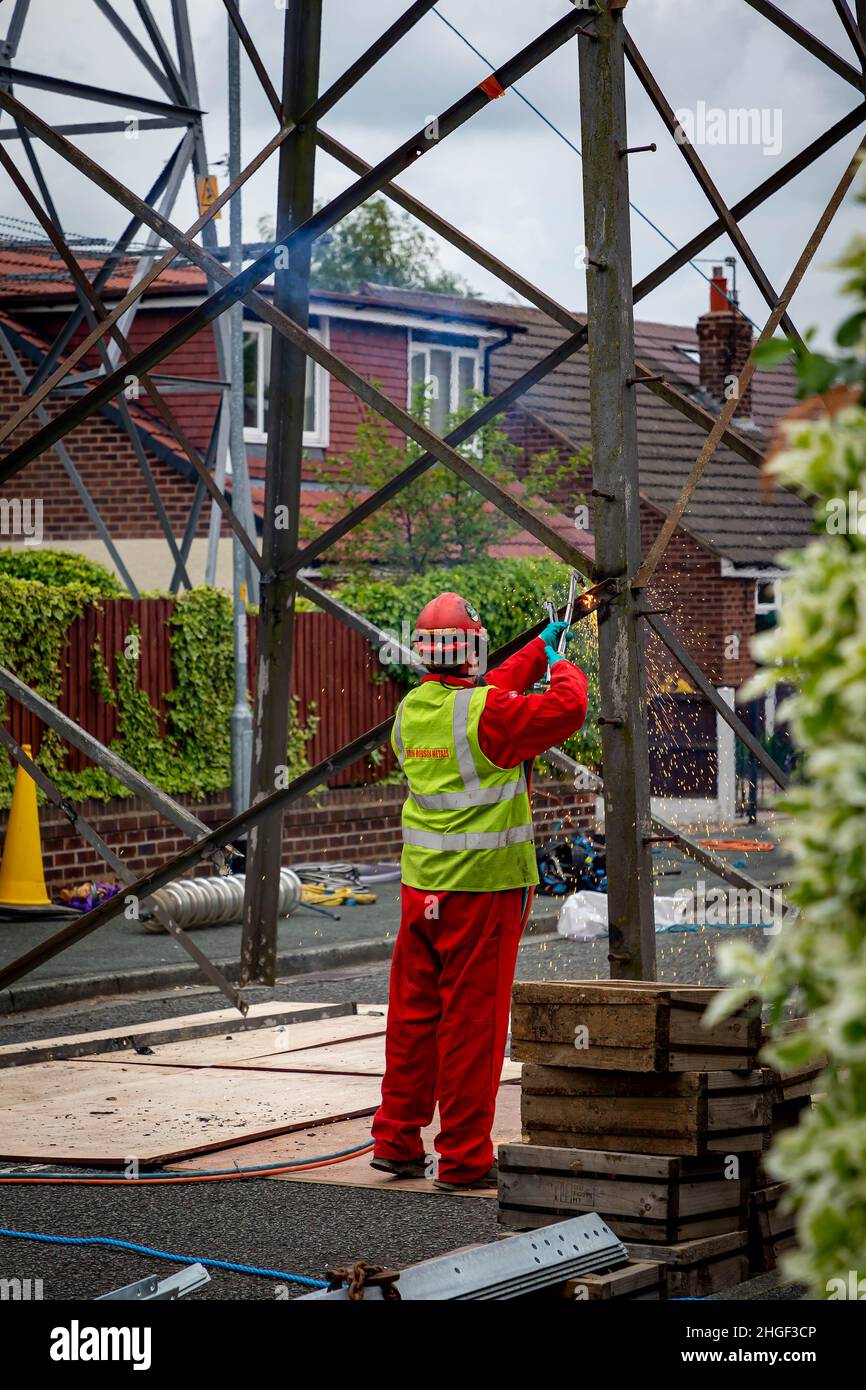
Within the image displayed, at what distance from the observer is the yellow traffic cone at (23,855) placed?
14953 mm

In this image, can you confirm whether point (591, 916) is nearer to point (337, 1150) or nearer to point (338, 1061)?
point (338, 1061)

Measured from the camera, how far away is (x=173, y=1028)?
10000 millimetres

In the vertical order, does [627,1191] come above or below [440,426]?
below

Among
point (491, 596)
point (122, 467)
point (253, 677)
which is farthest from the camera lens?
point (122, 467)

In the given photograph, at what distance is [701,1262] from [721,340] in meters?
29.6

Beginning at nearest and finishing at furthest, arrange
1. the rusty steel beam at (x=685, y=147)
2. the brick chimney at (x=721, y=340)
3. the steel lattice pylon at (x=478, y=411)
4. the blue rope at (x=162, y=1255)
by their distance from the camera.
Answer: the blue rope at (x=162, y=1255) → the steel lattice pylon at (x=478, y=411) → the rusty steel beam at (x=685, y=147) → the brick chimney at (x=721, y=340)

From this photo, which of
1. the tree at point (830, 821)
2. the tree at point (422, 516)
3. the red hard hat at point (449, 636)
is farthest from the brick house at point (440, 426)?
the tree at point (830, 821)

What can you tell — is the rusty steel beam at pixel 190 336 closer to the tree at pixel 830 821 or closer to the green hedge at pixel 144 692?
the tree at pixel 830 821

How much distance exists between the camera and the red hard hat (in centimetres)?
713

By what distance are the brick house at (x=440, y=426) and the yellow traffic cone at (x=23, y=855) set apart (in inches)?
268

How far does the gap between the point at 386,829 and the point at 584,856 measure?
2565 mm

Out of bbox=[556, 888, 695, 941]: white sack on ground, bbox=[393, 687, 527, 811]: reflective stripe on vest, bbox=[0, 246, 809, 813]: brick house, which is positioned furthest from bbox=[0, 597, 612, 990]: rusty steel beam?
bbox=[0, 246, 809, 813]: brick house

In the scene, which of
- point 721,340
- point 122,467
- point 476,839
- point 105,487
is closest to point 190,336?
point 476,839
